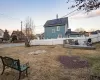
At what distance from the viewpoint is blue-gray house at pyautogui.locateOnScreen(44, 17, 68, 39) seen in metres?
40.7

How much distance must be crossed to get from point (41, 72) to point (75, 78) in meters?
2.15

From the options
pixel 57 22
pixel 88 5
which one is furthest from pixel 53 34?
pixel 88 5

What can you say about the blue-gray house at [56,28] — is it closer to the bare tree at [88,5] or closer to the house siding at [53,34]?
the house siding at [53,34]

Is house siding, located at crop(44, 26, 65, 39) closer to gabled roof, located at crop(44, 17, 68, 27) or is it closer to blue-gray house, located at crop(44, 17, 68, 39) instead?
blue-gray house, located at crop(44, 17, 68, 39)

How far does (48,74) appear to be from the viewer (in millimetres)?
8180

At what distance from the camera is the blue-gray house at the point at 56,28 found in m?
40.7

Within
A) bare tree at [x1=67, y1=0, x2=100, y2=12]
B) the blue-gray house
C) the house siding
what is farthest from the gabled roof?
bare tree at [x1=67, y1=0, x2=100, y2=12]

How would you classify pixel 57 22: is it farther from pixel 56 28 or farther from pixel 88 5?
pixel 88 5

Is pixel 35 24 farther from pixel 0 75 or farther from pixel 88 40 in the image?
pixel 0 75

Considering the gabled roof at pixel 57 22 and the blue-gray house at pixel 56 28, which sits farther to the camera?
the gabled roof at pixel 57 22

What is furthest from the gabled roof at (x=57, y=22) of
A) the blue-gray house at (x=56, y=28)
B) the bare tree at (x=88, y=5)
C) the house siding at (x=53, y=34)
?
the bare tree at (x=88, y=5)

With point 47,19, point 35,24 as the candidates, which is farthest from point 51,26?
point 35,24

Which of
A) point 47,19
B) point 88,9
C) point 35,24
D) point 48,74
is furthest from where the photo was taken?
point 35,24

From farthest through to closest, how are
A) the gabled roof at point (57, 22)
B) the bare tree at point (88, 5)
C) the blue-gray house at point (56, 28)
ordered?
1. the gabled roof at point (57, 22)
2. the blue-gray house at point (56, 28)
3. the bare tree at point (88, 5)
